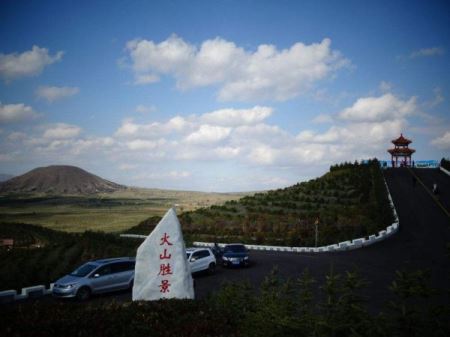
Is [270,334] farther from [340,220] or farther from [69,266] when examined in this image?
[340,220]

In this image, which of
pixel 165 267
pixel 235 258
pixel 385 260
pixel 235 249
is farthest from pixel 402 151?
pixel 165 267

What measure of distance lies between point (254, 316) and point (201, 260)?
15185mm

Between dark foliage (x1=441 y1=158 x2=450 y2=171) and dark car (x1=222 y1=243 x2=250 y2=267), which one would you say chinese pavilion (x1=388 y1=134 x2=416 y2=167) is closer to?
dark foliage (x1=441 y1=158 x2=450 y2=171)

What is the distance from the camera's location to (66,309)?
28.3ft

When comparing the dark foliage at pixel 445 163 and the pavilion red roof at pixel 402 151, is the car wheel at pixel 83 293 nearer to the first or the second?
the dark foliage at pixel 445 163

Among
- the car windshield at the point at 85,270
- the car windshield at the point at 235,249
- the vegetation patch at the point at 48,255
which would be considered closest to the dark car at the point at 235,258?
the car windshield at the point at 235,249

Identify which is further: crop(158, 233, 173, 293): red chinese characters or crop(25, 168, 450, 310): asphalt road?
crop(25, 168, 450, 310): asphalt road

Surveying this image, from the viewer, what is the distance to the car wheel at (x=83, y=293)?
16.9 meters

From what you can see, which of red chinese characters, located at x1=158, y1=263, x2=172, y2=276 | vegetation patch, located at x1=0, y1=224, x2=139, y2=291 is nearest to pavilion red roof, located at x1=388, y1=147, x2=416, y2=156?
vegetation patch, located at x1=0, y1=224, x2=139, y2=291

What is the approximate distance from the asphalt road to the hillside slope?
292 cm

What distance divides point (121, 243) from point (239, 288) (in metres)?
21.7

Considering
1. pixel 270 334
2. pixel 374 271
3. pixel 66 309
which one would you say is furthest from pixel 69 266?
pixel 270 334

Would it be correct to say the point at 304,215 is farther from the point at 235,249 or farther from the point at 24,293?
the point at 24,293

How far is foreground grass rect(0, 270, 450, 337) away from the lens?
596cm
